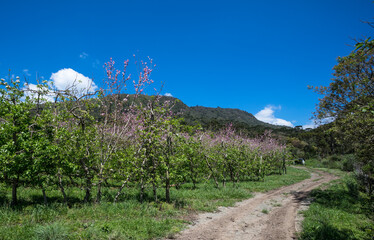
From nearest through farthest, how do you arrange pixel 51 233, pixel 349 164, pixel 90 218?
1. pixel 51 233
2. pixel 90 218
3. pixel 349 164

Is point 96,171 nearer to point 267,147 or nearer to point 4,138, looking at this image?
point 4,138

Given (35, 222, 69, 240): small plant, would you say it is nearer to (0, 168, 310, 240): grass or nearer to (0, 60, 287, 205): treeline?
(0, 168, 310, 240): grass

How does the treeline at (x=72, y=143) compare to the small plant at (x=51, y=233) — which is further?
the treeline at (x=72, y=143)

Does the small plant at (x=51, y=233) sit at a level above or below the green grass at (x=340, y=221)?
above

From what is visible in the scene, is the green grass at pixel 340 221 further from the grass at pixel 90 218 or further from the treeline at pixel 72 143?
the treeline at pixel 72 143

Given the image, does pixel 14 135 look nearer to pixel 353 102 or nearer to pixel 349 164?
pixel 353 102

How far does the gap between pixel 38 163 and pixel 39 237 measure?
299cm

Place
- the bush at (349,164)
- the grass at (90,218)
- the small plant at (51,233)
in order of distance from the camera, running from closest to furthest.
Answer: the small plant at (51,233), the grass at (90,218), the bush at (349,164)

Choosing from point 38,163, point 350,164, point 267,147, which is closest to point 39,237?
point 38,163

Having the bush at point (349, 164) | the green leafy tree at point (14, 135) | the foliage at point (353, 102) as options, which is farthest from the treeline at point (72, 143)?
the bush at point (349, 164)

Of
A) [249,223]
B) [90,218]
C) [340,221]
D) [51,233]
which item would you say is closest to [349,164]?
[340,221]

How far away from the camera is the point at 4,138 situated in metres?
7.24

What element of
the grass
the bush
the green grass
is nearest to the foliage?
the green grass

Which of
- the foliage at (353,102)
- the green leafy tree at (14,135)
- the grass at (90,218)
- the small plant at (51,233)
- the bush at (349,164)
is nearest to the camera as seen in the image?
the small plant at (51,233)
